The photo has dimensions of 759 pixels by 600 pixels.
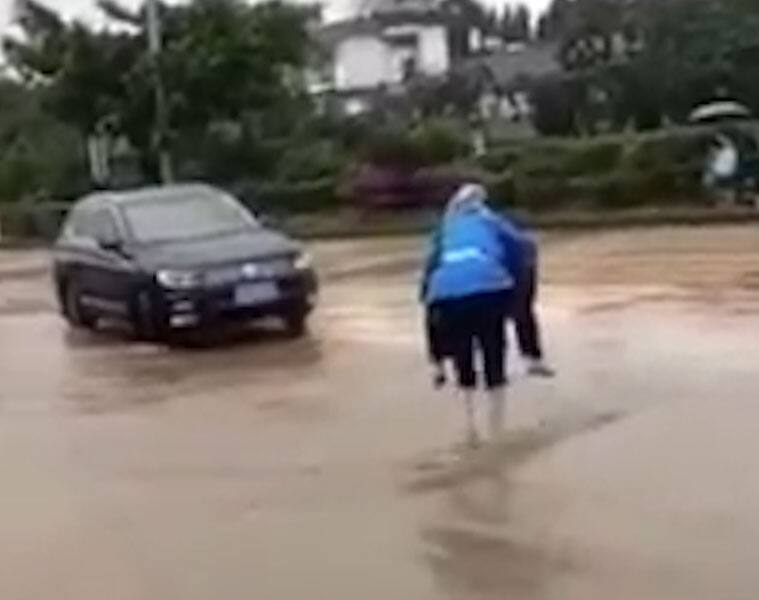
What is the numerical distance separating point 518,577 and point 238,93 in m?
31.7

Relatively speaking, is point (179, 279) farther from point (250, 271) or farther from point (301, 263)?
point (301, 263)

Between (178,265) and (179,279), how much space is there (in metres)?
0.20

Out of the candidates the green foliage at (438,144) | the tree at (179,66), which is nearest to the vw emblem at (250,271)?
the green foliage at (438,144)

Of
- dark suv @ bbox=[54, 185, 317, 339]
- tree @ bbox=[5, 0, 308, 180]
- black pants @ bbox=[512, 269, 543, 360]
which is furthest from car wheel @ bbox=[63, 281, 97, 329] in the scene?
tree @ bbox=[5, 0, 308, 180]

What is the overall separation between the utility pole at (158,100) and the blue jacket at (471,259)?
27.5 metres

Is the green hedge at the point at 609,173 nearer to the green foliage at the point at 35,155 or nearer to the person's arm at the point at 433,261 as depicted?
the green foliage at the point at 35,155

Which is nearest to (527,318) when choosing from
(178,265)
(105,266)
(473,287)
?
(473,287)

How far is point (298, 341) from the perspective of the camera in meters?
19.6

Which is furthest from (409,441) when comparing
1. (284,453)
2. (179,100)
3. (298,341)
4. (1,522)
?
(179,100)

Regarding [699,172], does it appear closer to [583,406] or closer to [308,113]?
[308,113]

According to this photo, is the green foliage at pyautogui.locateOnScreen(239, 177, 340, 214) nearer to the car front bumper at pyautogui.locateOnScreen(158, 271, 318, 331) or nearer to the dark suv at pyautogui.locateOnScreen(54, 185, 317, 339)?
the dark suv at pyautogui.locateOnScreen(54, 185, 317, 339)

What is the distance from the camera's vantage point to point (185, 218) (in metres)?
21.5

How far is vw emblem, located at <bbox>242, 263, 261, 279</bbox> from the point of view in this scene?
19875mm

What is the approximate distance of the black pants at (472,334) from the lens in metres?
13.0
